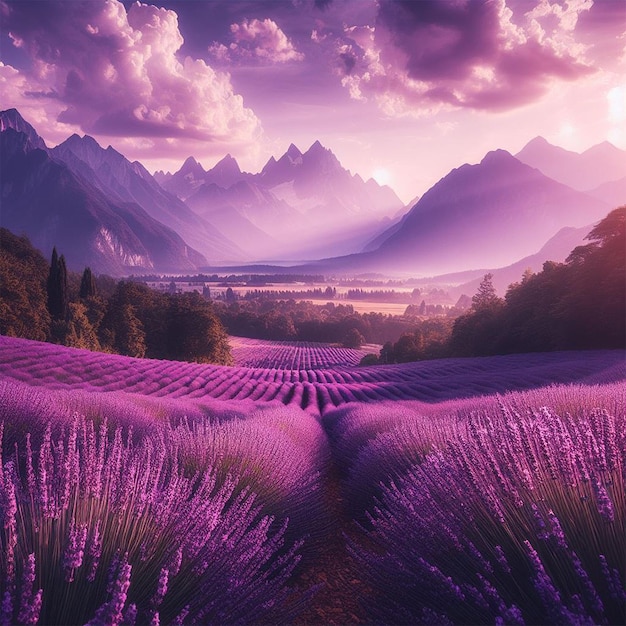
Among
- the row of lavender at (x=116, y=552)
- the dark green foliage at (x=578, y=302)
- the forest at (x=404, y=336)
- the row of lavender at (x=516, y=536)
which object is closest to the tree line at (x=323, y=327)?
the forest at (x=404, y=336)

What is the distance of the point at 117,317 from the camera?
1802 inches

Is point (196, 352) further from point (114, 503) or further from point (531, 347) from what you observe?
point (114, 503)

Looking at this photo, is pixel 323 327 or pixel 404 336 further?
pixel 323 327

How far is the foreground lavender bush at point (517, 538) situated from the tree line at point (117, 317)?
39746mm

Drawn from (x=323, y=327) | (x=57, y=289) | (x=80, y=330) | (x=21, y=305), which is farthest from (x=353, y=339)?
(x=21, y=305)

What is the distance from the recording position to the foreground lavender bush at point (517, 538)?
1625 millimetres

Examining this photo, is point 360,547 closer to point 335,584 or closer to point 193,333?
point 335,584

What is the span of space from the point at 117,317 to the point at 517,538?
4934cm

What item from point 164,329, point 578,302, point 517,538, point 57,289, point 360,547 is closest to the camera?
point 517,538

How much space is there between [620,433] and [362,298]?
198 m

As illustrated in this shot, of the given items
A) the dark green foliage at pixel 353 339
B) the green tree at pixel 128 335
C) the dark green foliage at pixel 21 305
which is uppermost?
the dark green foliage at pixel 21 305

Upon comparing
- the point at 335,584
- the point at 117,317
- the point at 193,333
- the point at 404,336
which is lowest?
the point at 404,336

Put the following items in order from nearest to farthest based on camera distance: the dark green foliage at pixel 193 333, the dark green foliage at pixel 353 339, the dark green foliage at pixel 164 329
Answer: the dark green foliage at pixel 164 329, the dark green foliage at pixel 193 333, the dark green foliage at pixel 353 339

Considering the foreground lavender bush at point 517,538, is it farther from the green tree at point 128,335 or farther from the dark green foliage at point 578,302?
the green tree at point 128,335
